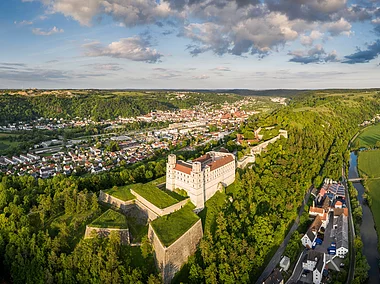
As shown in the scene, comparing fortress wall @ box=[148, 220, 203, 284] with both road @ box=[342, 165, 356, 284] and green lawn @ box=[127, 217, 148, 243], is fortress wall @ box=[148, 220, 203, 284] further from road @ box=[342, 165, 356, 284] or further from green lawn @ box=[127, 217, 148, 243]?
road @ box=[342, 165, 356, 284]

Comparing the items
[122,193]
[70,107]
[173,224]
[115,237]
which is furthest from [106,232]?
[70,107]

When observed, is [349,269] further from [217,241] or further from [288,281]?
[217,241]

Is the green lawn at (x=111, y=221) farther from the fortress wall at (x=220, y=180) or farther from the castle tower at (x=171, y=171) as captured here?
the fortress wall at (x=220, y=180)

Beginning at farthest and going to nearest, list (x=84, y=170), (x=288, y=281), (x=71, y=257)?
1. (x=84, y=170)
2. (x=288, y=281)
3. (x=71, y=257)

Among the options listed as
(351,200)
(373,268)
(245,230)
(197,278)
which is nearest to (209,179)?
(245,230)

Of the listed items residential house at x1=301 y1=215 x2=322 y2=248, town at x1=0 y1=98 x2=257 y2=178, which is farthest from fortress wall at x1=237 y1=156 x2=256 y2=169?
town at x1=0 y1=98 x2=257 y2=178

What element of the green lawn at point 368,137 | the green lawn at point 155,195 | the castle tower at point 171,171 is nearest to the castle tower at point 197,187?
the green lawn at point 155,195
